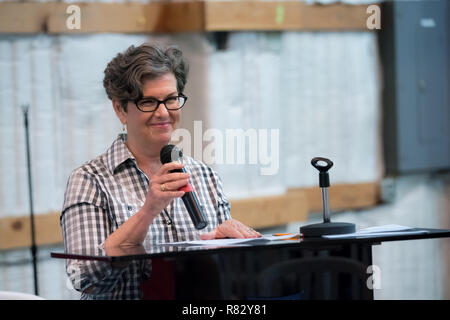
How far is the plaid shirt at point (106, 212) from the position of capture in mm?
1689

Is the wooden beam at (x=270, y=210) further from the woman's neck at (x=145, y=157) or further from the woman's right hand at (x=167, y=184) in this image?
the woman's right hand at (x=167, y=184)

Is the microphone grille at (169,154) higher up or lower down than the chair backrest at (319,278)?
higher up

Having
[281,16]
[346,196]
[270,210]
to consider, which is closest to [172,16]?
[281,16]

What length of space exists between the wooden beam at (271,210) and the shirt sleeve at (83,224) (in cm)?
133

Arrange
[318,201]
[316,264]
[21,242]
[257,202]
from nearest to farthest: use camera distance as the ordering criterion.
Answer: [316,264], [21,242], [257,202], [318,201]

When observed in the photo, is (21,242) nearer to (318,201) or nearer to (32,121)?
(32,121)

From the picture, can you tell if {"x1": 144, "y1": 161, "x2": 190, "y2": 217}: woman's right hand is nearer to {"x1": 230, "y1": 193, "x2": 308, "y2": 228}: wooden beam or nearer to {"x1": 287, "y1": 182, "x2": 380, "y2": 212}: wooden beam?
{"x1": 230, "y1": 193, "x2": 308, "y2": 228}: wooden beam

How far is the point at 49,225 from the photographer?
10.5 feet

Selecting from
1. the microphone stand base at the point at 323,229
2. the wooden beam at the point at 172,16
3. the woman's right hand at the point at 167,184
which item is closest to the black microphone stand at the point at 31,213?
the wooden beam at the point at 172,16

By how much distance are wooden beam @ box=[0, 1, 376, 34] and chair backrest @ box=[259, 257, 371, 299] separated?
2.01 m

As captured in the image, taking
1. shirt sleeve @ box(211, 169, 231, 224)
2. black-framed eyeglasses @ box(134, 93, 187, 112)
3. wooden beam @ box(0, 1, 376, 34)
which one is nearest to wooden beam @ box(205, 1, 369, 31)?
wooden beam @ box(0, 1, 376, 34)

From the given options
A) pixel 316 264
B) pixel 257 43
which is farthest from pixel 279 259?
pixel 257 43
